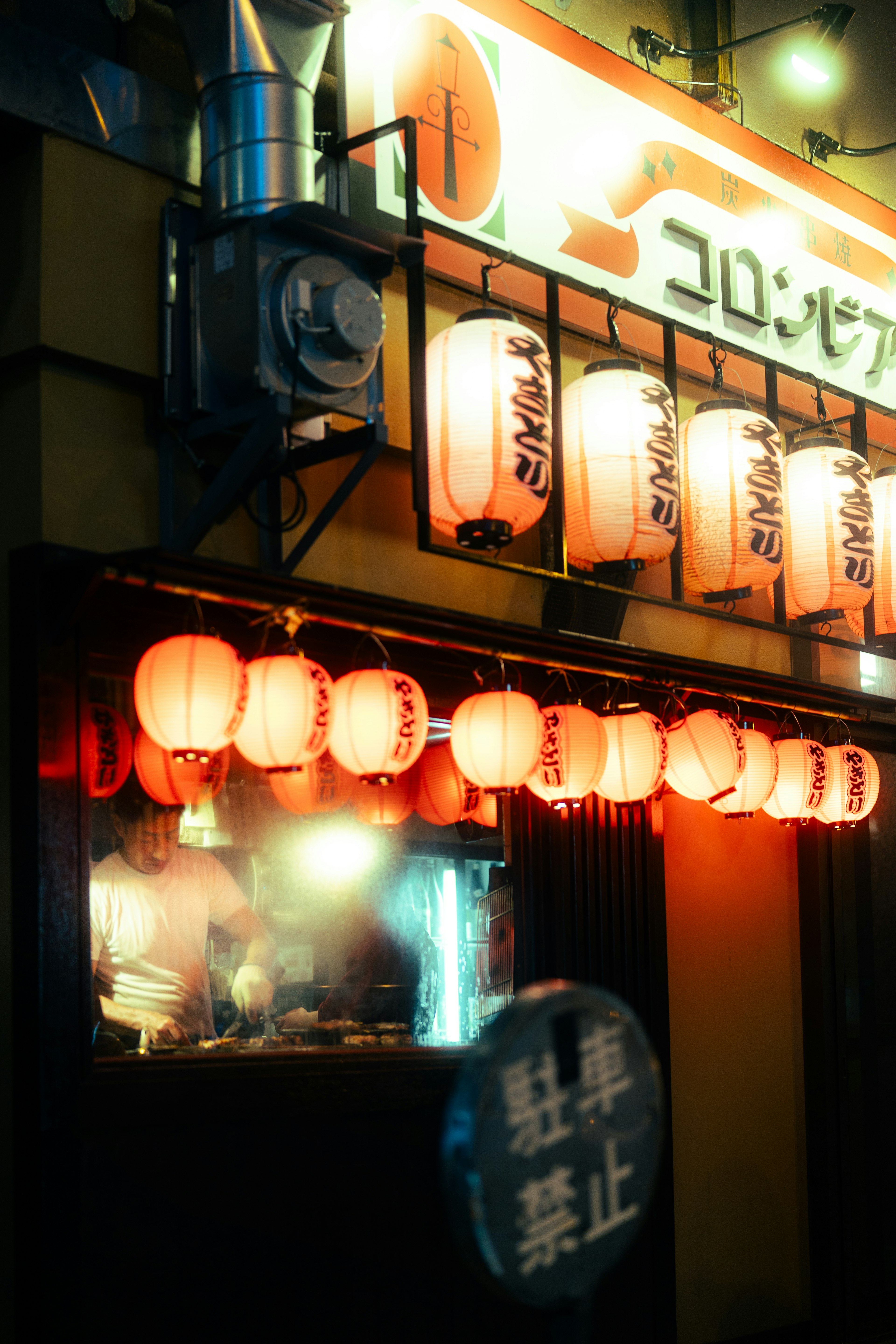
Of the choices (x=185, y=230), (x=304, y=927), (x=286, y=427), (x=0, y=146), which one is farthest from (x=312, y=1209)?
(x=0, y=146)

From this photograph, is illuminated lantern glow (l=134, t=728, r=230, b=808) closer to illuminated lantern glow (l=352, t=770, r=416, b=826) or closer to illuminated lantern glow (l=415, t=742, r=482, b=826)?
illuminated lantern glow (l=352, t=770, r=416, b=826)

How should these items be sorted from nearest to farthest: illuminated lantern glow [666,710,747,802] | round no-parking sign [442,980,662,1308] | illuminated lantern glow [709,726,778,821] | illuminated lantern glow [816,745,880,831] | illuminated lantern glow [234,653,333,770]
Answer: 1. round no-parking sign [442,980,662,1308]
2. illuminated lantern glow [234,653,333,770]
3. illuminated lantern glow [666,710,747,802]
4. illuminated lantern glow [709,726,778,821]
5. illuminated lantern glow [816,745,880,831]

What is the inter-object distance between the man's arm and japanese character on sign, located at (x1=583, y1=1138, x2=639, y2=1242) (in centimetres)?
428

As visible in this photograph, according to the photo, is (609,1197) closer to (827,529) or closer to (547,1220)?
(547,1220)

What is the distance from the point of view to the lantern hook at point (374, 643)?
21.0ft

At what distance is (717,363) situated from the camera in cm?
868

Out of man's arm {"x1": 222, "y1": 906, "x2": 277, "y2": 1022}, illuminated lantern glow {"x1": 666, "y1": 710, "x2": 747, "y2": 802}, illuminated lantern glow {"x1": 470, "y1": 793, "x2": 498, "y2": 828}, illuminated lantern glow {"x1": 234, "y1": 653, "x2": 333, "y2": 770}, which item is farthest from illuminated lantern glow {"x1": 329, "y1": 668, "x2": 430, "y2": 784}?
illuminated lantern glow {"x1": 666, "y1": 710, "x2": 747, "y2": 802}

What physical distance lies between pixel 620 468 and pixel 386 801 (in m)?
2.34

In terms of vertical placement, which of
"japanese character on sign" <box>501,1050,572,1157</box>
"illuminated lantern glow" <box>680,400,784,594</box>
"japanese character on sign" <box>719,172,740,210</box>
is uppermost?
"japanese character on sign" <box>719,172,740,210</box>

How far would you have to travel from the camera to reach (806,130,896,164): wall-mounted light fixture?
11625 mm

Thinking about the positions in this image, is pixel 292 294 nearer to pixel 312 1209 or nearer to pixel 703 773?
pixel 703 773

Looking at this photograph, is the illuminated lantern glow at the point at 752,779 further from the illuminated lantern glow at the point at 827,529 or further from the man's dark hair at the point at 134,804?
the man's dark hair at the point at 134,804

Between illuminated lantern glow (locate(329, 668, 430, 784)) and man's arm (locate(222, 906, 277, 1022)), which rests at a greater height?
illuminated lantern glow (locate(329, 668, 430, 784))

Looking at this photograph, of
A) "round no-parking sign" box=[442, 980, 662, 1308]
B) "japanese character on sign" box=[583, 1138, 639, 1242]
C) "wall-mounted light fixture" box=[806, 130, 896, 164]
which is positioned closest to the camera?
"round no-parking sign" box=[442, 980, 662, 1308]
